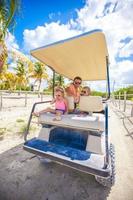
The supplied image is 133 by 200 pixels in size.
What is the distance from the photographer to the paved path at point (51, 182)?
2.54m

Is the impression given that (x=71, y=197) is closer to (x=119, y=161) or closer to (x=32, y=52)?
(x=119, y=161)

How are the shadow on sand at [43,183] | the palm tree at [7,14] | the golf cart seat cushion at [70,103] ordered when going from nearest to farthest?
the shadow on sand at [43,183], the golf cart seat cushion at [70,103], the palm tree at [7,14]

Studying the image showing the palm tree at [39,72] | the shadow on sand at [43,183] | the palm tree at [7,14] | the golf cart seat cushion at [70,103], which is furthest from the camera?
the palm tree at [39,72]

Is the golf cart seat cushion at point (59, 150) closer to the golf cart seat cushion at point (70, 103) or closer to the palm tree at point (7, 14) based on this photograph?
the golf cart seat cushion at point (70, 103)

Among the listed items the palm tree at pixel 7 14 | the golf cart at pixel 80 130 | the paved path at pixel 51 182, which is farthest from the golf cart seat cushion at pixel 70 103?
the palm tree at pixel 7 14

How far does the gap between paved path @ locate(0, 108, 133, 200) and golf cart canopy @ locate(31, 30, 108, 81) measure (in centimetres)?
238

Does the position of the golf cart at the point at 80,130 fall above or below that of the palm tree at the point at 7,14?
below

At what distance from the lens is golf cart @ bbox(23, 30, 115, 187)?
8.32 ft

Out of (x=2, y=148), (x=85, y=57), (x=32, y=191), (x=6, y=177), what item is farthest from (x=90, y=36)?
(x=2, y=148)

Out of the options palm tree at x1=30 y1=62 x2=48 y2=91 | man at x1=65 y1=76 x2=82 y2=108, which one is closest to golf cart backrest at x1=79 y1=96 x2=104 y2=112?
man at x1=65 y1=76 x2=82 y2=108

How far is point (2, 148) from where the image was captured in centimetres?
431

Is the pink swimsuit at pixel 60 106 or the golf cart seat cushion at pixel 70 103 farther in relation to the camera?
the golf cart seat cushion at pixel 70 103

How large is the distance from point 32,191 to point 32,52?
2.75 m

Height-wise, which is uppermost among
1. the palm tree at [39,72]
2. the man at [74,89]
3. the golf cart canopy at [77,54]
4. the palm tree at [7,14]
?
the palm tree at [39,72]
